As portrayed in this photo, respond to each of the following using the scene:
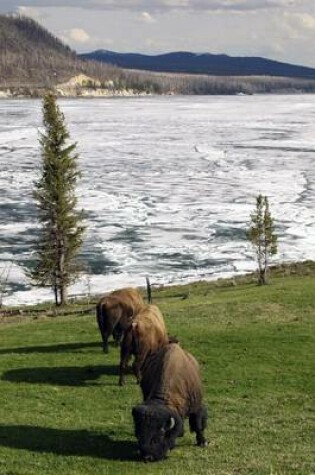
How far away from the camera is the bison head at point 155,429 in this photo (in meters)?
11.1

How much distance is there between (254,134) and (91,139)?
27428 millimetres

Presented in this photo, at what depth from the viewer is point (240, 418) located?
1435cm

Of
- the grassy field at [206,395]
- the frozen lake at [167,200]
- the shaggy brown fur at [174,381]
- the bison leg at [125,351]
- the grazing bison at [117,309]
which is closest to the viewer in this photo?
the shaggy brown fur at [174,381]

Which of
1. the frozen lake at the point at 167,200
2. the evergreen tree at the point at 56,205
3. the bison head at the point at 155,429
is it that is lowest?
the frozen lake at the point at 167,200

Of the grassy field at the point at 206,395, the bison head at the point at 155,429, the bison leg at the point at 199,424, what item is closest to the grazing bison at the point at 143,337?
the grassy field at the point at 206,395

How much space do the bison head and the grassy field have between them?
265 mm

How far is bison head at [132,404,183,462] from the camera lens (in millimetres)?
11070

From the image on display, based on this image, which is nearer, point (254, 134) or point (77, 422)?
point (77, 422)

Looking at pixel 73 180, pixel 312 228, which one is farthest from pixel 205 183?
pixel 73 180

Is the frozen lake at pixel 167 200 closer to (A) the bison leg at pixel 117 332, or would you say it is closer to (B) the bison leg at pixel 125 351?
(A) the bison leg at pixel 117 332

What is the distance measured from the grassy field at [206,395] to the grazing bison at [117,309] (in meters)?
0.87

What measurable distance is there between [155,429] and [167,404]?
0.58 m

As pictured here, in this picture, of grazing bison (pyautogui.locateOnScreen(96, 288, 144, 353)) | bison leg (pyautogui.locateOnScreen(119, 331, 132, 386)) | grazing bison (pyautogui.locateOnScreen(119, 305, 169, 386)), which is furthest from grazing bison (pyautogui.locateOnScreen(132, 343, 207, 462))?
grazing bison (pyautogui.locateOnScreen(96, 288, 144, 353))

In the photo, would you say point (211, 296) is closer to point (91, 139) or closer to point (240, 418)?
point (240, 418)
